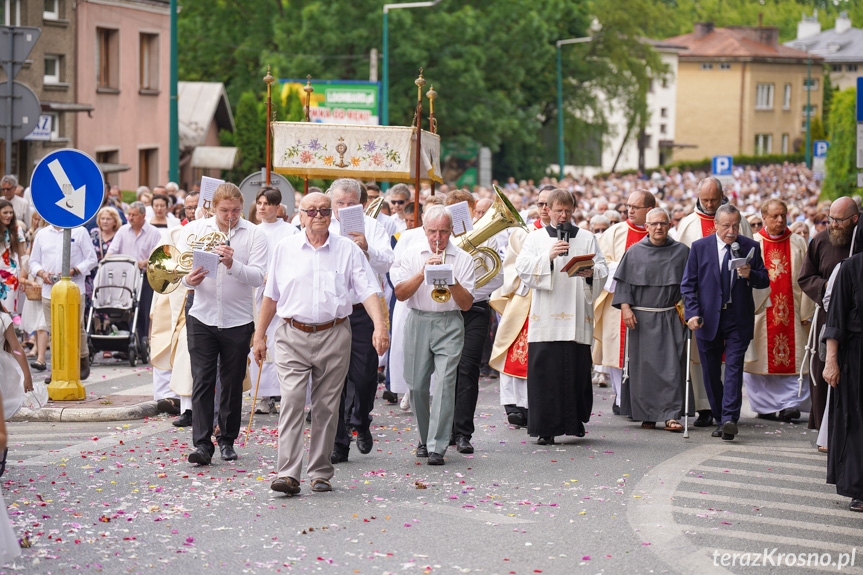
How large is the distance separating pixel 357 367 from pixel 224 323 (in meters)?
1.01

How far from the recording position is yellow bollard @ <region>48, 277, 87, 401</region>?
11359mm

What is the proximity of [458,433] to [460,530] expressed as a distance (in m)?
2.58

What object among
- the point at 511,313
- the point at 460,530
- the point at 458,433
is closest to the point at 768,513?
the point at 460,530

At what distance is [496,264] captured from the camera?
9680 mm

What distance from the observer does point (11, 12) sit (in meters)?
31.6

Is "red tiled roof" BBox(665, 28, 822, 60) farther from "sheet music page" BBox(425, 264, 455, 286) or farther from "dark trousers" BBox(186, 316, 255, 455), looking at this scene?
"dark trousers" BBox(186, 316, 255, 455)

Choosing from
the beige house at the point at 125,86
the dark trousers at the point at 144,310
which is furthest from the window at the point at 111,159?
the dark trousers at the point at 144,310

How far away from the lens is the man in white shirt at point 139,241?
1469cm

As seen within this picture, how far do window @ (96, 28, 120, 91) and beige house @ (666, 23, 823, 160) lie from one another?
235 ft

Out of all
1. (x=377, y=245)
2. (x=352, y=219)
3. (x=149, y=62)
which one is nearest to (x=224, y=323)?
(x=352, y=219)

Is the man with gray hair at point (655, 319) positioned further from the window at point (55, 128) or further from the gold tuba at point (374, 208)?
the window at point (55, 128)

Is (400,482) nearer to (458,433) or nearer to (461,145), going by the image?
(458,433)

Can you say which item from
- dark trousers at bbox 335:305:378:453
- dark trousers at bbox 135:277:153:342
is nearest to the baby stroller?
dark trousers at bbox 135:277:153:342

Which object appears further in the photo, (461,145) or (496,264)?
(461,145)
